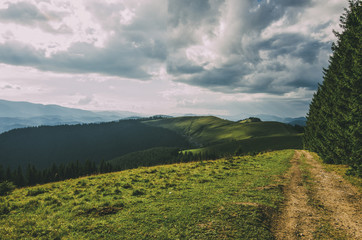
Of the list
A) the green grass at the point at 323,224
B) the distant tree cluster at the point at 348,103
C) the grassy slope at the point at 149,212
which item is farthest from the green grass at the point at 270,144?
the grassy slope at the point at 149,212

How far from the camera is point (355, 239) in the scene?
332 inches

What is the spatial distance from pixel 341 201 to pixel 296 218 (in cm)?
546

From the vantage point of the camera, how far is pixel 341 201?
1280 centimetres

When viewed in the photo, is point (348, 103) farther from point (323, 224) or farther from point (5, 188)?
point (5, 188)

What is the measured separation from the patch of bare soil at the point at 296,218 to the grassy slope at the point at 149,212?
60 cm

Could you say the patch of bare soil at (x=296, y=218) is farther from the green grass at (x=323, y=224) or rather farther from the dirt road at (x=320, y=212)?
the green grass at (x=323, y=224)

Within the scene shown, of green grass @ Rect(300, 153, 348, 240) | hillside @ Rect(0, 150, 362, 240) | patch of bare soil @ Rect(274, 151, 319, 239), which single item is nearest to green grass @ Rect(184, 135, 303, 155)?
hillside @ Rect(0, 150, 362, 240)

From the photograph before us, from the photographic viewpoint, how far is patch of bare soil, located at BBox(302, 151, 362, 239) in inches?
376

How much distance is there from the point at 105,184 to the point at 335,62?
3986cm

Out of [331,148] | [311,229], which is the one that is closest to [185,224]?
[311,229]

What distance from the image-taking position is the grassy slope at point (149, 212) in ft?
29.9

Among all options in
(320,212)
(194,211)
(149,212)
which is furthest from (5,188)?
(320,212)

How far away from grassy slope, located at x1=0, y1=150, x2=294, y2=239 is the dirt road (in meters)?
0.91

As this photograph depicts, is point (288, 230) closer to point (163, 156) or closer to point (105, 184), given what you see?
point (105, 184)
